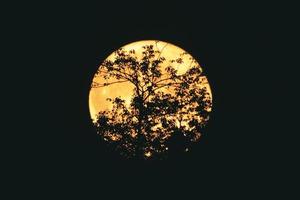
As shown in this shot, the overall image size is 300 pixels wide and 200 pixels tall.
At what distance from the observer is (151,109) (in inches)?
496

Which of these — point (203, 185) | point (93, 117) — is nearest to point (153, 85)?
point (93, 117)

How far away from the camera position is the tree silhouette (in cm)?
1261

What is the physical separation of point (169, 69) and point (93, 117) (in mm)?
1768

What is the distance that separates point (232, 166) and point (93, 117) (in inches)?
114

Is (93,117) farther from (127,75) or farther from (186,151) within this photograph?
(186,151)

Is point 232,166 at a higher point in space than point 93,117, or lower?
lower

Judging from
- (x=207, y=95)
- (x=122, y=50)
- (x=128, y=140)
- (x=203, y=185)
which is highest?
(x=122, y=50)

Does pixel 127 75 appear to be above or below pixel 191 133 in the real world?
above

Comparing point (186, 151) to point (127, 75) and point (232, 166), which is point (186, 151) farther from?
point (127, 75)

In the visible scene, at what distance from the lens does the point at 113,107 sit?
1275cm

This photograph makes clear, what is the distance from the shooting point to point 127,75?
1274cm

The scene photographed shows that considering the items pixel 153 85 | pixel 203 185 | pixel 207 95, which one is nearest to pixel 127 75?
pixel 153 85

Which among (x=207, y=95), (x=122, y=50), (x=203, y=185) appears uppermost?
(x=122, y=50)

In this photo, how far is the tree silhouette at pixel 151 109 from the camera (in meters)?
12.6
